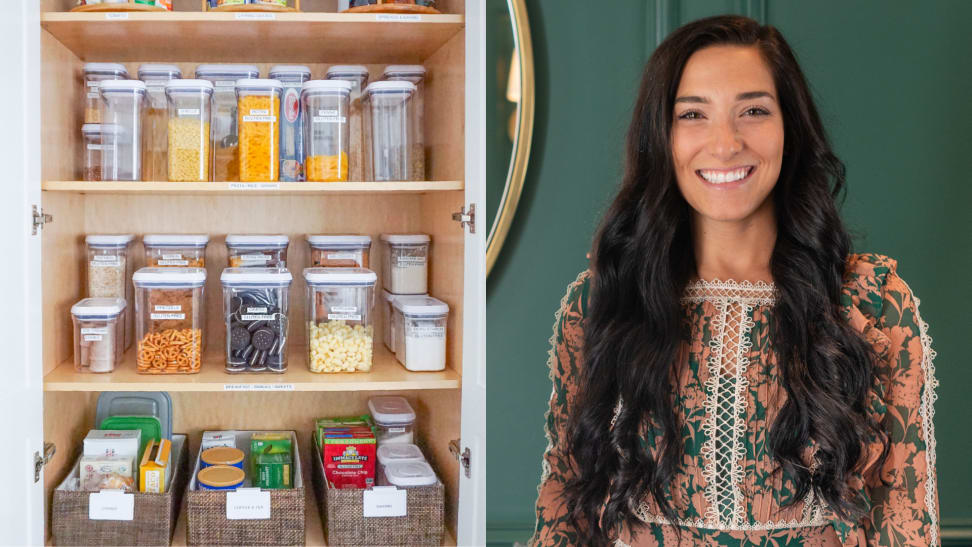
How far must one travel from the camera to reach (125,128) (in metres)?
2.01

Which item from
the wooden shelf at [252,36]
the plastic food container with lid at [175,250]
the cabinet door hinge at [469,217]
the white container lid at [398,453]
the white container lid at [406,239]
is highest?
the wooden shelf at [252,36]

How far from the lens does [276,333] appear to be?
6.72ft

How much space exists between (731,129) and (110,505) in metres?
1.57

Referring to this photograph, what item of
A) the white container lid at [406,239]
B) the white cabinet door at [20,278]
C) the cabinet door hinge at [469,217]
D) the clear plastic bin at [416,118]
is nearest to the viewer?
the white cabinet door at [20,278]

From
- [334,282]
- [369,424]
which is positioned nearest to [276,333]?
[334,282]

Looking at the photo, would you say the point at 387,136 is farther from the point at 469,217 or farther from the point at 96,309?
the point at 96,309

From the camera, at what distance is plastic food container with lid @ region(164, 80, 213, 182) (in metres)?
1.98

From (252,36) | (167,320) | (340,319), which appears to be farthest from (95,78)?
(340,319)

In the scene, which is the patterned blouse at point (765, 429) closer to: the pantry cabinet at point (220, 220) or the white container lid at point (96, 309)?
the pantry cabinet at point (220, 220)

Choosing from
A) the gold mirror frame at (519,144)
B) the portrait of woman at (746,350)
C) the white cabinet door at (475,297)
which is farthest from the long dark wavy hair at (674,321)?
the gold mirror frame at (519,144)

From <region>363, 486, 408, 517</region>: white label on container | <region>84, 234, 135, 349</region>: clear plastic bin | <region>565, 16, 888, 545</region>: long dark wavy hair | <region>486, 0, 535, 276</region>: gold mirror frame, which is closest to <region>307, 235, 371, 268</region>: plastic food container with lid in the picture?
<region>486, 0, 535, 276</region>: gold mirror frame

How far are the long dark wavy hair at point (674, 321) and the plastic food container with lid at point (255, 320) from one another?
0.87 metres

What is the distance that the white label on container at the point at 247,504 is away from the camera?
1970mm

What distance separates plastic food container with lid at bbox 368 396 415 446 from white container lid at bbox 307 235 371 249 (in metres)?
0.43
